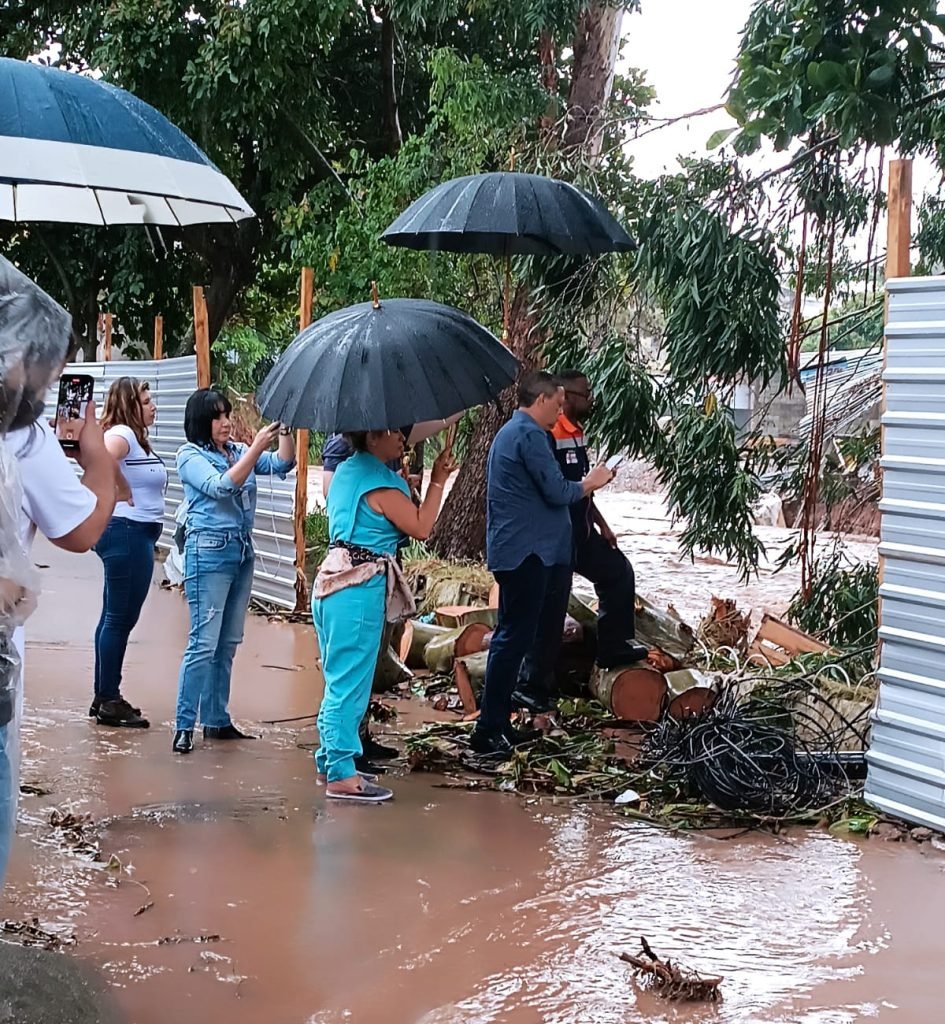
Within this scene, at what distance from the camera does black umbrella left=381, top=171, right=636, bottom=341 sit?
6.52m

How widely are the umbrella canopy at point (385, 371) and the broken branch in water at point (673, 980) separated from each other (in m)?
2.21

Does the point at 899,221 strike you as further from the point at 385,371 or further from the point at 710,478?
the point at 710,478

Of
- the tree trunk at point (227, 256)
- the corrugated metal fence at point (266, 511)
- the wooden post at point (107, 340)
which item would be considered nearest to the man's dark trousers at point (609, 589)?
the corrugated metal fence at point (266, 511)

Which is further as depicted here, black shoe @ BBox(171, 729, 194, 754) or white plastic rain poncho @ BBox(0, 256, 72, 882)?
black shoe @ BBox(171, 729, 194, 754)

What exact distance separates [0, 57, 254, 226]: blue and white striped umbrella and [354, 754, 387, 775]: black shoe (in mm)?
2653

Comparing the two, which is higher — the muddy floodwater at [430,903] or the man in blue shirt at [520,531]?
the man in blue shirt at [520,531]

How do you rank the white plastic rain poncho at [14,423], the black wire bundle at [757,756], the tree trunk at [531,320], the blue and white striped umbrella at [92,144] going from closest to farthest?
the white plastic rain poncho at [14,423]
the blue and white striped umbrella at [92,144]
the black wire bundle at [757,756]
the tree trunk at [531,320]

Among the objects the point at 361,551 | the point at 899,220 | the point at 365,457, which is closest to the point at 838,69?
the point at 899,220

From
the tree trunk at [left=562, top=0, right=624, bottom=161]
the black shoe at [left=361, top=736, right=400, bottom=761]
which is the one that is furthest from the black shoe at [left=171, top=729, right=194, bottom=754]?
the tree trunk at [left=562, top=0, right=624, bottom=161]

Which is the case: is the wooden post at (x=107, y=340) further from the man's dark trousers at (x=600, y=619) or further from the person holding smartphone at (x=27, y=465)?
the person holding smartphone at (x=27, y=465)

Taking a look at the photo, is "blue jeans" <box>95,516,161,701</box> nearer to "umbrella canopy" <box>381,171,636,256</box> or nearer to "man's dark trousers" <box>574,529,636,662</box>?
"umbrella canopy" <box>381,171,636,256</box>

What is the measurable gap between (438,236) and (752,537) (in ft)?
9.39

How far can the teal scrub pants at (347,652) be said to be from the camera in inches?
210

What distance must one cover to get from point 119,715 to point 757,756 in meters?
3.30
